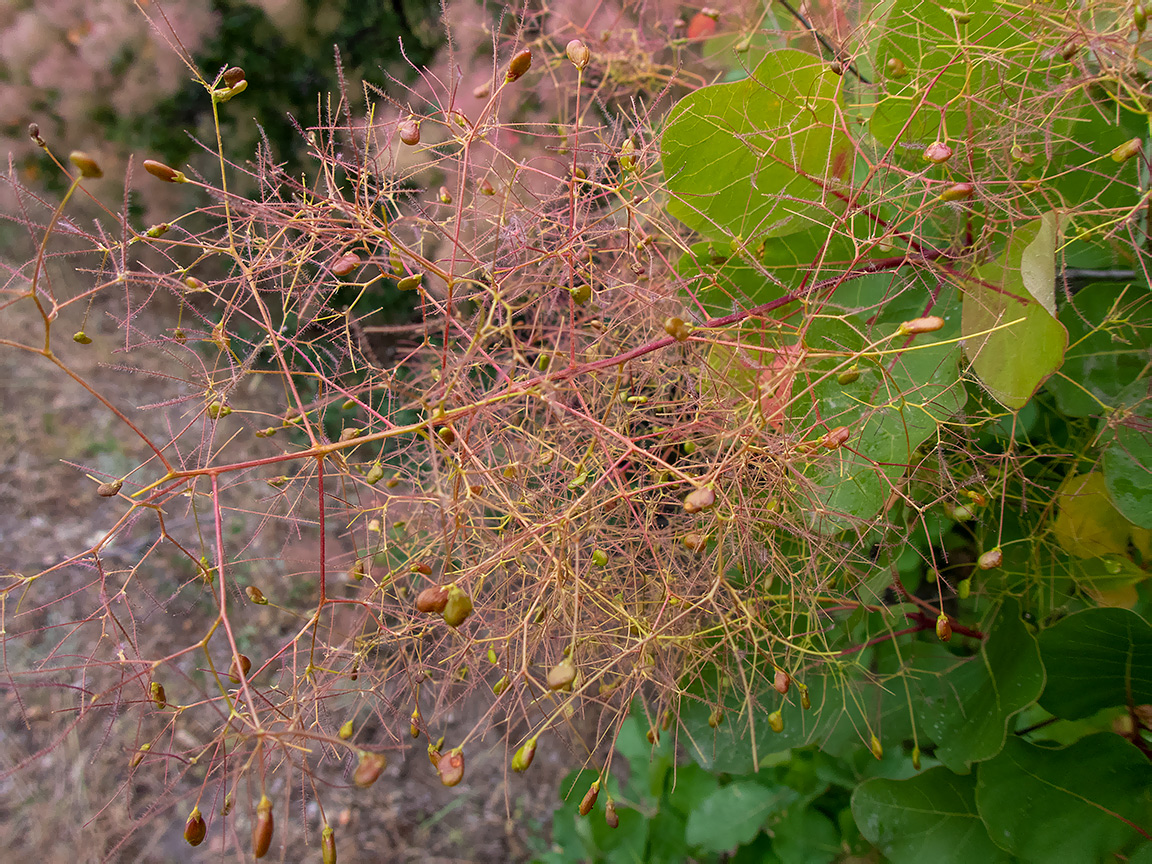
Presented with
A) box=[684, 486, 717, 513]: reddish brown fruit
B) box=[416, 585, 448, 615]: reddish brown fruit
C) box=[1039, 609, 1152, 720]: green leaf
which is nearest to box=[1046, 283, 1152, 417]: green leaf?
Answer: box=[1039, 609, 1152, 720]: green leaf

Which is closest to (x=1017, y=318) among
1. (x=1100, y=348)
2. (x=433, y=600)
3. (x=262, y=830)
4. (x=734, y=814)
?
(x=1100, y=348)

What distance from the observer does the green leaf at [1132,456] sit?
344 millimetres

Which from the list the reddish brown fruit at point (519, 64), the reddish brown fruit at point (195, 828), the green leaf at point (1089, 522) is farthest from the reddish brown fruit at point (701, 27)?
the reddish brown fruit at point (195, 828)

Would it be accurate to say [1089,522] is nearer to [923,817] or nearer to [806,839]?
[923,817]

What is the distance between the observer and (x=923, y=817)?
45 centimetres

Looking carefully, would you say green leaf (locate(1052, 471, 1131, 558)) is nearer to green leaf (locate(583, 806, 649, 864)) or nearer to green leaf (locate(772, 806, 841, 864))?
green leaf (locate(772, 806, 841, 864))

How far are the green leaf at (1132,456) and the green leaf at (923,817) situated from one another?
226 millimetres

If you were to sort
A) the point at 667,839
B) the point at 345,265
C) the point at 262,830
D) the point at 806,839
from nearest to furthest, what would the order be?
the point at 262,830 → the point at 345,265 → the point at 806,839 → the point at 667,839

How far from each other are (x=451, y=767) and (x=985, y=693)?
1.13 feet

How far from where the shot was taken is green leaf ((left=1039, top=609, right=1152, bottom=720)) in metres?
0.35

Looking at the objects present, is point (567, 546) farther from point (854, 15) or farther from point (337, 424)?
point (337, 424)

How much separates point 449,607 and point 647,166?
1.06 ft

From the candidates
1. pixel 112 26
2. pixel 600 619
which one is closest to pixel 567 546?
pixel 600 619

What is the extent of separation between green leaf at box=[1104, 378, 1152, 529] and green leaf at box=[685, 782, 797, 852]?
429mm
